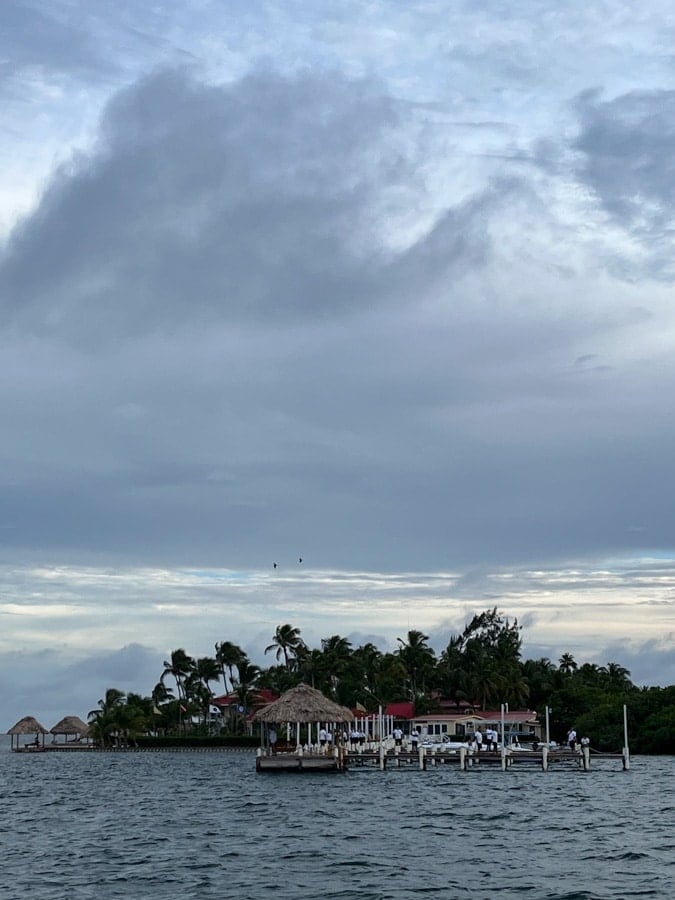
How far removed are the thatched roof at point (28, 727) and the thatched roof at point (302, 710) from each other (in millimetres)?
79577

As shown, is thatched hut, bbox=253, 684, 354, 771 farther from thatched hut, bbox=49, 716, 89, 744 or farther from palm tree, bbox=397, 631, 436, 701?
thatched hut, bbox=49, 716, 89, 744

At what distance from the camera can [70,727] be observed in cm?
14062

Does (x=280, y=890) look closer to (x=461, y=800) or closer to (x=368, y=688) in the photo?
(x=461, y=800)

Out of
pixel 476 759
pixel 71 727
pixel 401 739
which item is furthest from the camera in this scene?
pixel 71 727

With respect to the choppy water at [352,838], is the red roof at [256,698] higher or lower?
higher

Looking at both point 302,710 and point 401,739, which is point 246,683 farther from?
point 302,710

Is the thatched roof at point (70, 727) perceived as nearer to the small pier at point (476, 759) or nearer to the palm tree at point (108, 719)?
the palm tree at point (108, 719)

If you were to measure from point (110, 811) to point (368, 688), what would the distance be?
65.8m

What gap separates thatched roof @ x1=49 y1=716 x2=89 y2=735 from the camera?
458 feet

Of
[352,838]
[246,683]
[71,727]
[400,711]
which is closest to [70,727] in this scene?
[71,727]

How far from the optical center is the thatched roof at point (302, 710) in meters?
64.1

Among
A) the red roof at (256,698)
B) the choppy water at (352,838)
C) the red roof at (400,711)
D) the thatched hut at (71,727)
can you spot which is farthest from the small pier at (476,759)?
the thatched hut at (71,727)

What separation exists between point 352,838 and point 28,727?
360ft

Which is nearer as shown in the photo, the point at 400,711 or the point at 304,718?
the point at 304,718
